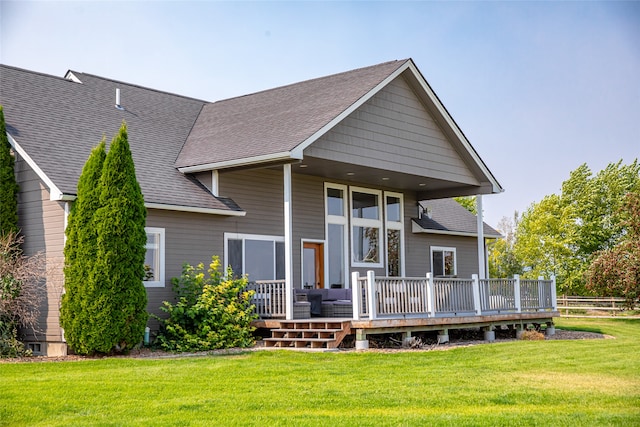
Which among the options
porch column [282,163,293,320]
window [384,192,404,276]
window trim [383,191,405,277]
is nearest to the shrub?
porch column [282,163,293,320]

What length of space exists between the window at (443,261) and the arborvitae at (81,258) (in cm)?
1268

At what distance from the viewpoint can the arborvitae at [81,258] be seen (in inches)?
591

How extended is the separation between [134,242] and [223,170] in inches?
150

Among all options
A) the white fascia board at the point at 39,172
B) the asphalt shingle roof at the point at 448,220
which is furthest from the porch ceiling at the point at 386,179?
the white fascia board at the point at 39,172

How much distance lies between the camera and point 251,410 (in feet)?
30.7

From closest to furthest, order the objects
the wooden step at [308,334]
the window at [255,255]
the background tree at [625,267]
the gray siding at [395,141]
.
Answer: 1. the wooden step at [308,334]
2. the gray siding at [395,141]
3. the window at [255,255]
4. the background tree at [625,267]

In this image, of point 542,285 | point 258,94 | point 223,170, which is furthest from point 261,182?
point 542,285

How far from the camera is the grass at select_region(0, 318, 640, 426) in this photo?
8891 millimetres

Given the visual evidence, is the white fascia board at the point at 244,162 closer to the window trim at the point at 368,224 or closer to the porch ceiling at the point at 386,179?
the porch ceiling at the point at 386,179

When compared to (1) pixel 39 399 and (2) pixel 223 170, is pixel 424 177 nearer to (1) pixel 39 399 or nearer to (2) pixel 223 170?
(2) pixel 223 170

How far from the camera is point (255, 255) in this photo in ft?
62.7

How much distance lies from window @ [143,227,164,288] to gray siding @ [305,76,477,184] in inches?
144

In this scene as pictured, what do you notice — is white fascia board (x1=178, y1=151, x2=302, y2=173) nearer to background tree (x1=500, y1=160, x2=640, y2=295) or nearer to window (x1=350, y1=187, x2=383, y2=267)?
window (x1=350, y1=187, x2=383, y2=267)

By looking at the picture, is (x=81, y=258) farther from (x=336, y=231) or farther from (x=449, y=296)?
(x=449, y=296)
